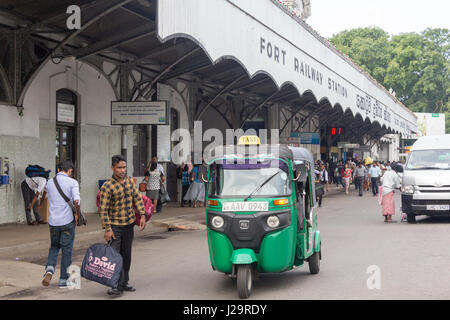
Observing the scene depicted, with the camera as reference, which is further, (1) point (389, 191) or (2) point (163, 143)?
(2) point (163, 143)

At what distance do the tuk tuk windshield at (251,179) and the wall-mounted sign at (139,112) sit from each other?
30.1ft

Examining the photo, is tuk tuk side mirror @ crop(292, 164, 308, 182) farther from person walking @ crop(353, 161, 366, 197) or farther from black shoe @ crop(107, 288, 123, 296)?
person walking @ crop(353, 161, 366, 197)

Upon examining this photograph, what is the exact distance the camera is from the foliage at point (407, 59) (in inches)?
3110

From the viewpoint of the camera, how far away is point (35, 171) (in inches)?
584

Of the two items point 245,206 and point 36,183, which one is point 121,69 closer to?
point 36,183

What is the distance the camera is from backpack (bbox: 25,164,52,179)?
14.8m

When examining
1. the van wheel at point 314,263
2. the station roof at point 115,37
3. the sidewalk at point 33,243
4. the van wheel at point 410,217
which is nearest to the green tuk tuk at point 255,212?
the van wheel at point 314,263

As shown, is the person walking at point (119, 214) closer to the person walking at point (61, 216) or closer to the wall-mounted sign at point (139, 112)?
the person walking at point (61, 216)

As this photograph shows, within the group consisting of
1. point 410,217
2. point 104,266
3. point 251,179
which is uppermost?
point 251,179

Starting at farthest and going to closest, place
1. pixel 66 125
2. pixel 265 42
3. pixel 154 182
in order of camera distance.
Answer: pixel 154 182 < pixel 265 42 < pixel 66 125

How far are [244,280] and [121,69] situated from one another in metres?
13.1

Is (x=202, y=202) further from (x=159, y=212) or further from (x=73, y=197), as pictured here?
(x=73, y=197)

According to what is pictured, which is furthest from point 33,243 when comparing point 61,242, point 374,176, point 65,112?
point 374,176

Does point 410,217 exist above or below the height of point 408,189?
below
